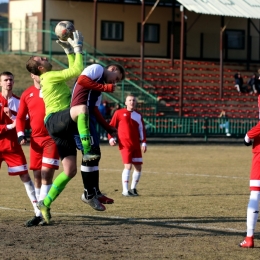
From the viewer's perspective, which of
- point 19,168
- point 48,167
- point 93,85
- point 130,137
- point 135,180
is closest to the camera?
point 93,85

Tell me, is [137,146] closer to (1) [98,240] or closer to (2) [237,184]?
(2) [237,184]

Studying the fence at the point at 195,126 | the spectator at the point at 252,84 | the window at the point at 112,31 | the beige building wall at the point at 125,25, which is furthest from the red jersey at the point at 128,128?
the window at the point at 112,31

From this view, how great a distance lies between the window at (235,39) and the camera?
173 feet

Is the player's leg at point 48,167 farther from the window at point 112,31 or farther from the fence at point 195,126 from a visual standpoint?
the window at point 112,31

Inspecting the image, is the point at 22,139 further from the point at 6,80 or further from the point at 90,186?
the point at 90,186

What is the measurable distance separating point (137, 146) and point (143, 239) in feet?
20.5

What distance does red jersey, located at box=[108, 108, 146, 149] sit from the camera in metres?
15.9

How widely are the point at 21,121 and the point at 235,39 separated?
43104mm

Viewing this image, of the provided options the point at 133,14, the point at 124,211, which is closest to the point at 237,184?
the point at 124,211

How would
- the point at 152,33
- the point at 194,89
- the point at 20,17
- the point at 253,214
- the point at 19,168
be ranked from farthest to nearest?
the point at 152,33
the point at 20,17
the point at 194,89
the point at 19,168
the point at 253,214

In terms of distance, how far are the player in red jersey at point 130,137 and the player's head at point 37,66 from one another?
16.8ft

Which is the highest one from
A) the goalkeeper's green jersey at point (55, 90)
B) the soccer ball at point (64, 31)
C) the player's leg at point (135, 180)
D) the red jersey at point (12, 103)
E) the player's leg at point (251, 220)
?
the soccer ball at point (64, 31)

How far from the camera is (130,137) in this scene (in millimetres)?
15914

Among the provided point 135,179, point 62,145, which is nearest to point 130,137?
point 135,179
